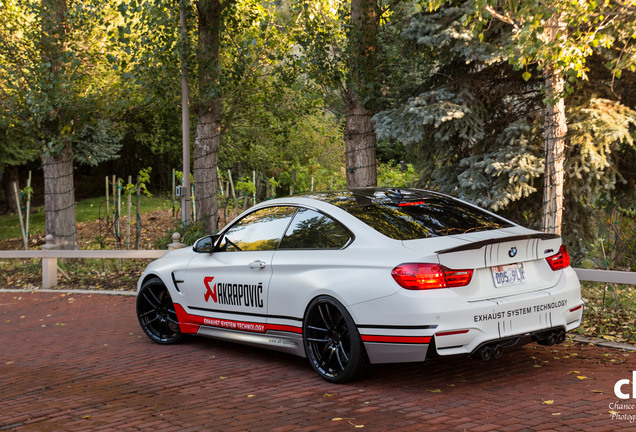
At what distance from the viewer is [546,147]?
1007cm

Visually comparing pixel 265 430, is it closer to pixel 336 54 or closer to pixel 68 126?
pixel 336 54

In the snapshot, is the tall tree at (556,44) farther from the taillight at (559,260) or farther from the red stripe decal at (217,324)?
the red stripe decal at (217,324)

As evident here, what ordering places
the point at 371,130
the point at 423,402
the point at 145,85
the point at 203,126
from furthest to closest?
the point at 203,126 < the point at 145,85 < the point at 371,130 < the point at 423,402

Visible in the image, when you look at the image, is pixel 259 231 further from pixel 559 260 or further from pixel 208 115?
pixel 208 115

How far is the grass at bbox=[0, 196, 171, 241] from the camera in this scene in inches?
1229

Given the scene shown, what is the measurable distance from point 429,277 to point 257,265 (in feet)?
6.61

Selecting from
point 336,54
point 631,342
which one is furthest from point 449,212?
point 336,54

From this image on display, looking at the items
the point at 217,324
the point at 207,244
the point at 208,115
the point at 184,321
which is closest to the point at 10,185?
the point at 208,115

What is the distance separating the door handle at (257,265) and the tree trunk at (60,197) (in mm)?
11740

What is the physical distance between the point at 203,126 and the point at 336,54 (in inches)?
157

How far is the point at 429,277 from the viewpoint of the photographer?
5547 millimetres

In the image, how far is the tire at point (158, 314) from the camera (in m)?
8.27

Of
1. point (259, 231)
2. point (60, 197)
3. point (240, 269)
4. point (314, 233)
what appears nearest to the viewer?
point (314, 233)

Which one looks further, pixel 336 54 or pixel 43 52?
pixel 43 52
